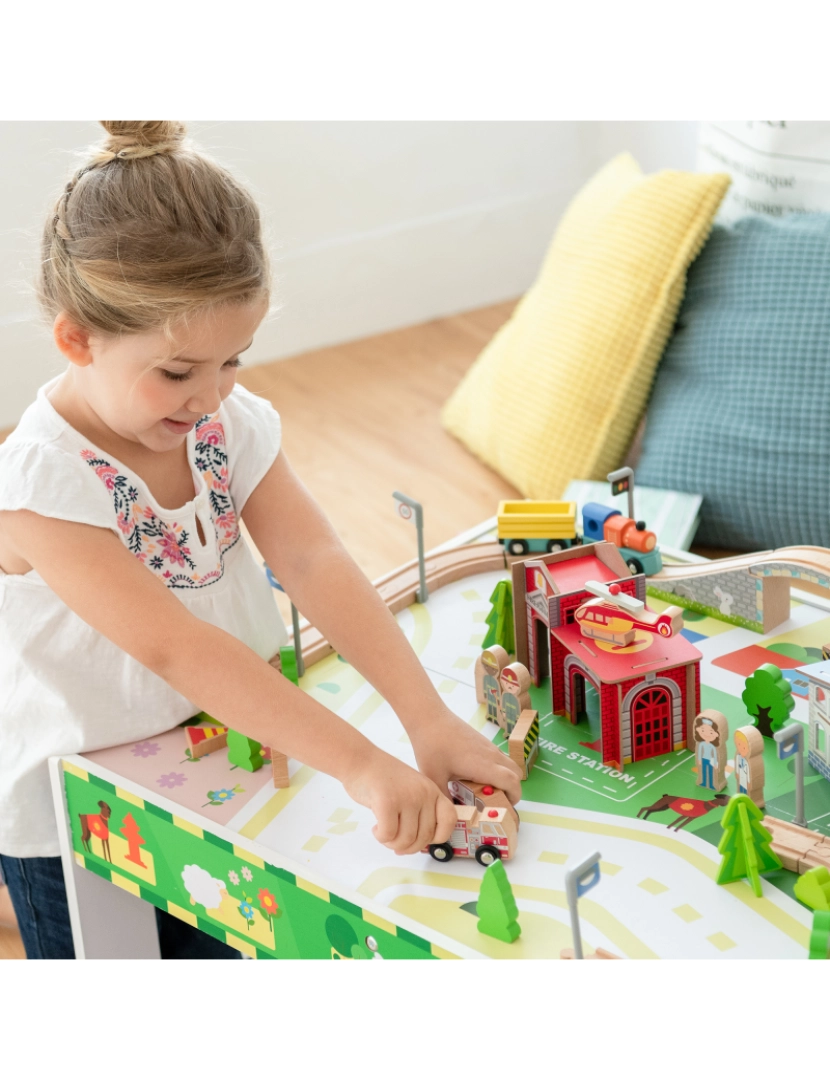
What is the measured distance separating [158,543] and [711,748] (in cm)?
44

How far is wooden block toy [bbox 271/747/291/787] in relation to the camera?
88 centimetres

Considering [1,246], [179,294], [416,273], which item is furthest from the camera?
[416,273]

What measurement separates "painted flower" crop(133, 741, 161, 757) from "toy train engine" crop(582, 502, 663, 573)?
413mm

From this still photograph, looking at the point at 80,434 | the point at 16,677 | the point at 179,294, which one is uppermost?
the point at 179,294

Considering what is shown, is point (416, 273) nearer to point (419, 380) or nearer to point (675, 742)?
point (419, 380)

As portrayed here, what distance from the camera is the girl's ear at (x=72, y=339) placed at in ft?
2.83

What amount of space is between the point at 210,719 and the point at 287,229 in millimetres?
1573

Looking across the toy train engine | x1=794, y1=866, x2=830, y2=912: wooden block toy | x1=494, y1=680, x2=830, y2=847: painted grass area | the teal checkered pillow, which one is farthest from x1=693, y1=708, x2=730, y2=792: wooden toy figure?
the teal checkered pillow

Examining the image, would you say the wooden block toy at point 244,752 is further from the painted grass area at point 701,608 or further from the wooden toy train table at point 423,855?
the painted grass area at point 701,608

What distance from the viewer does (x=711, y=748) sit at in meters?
0.83

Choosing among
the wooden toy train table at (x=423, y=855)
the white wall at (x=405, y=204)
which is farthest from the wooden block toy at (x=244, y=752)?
the white wall at (x=405, y=204)

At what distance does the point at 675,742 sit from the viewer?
887mm

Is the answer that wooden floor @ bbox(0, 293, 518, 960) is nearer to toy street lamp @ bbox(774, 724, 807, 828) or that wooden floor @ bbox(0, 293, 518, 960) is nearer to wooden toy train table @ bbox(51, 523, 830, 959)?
wooden toy train table @ bbox(51, 523, 830, 959)

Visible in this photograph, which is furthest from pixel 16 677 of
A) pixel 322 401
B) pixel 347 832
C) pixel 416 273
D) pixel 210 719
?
pixel 416 273
